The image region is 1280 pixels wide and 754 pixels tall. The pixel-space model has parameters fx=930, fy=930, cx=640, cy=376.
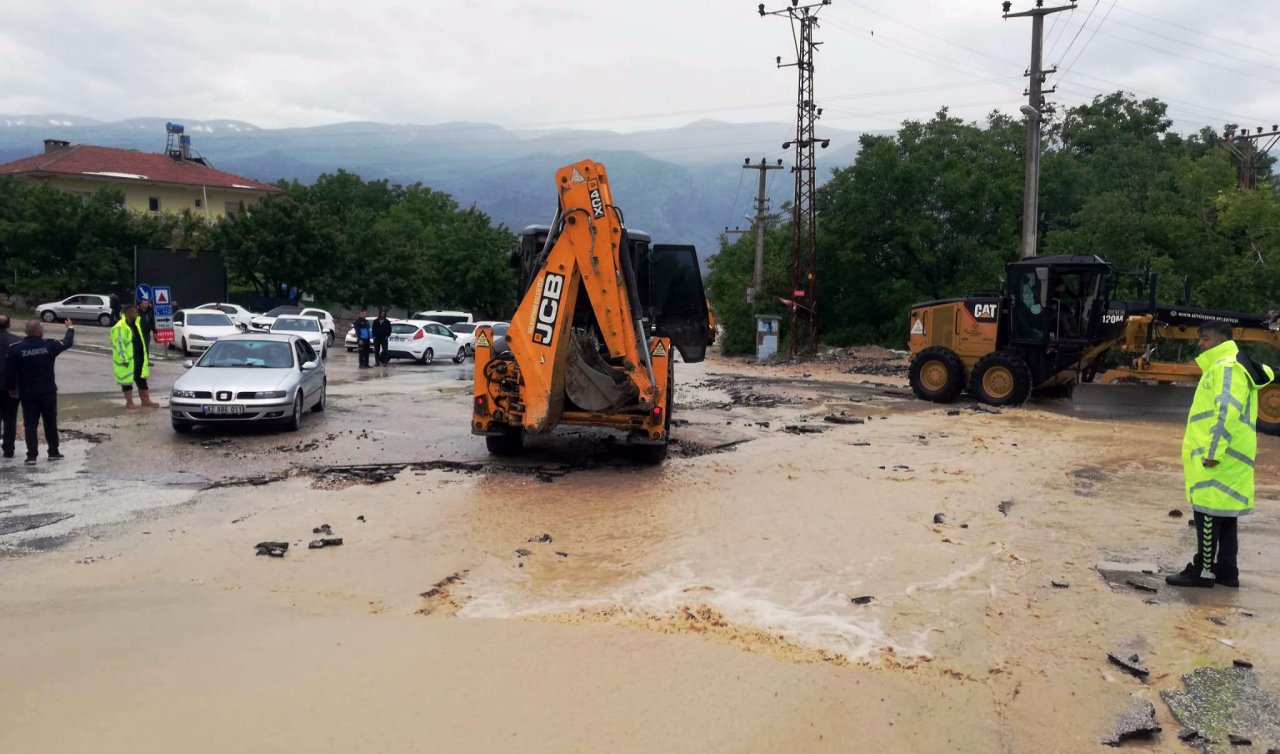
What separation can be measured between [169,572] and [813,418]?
11226 mm

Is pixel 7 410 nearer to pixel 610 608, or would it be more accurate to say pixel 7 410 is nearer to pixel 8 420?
pixel 8 420

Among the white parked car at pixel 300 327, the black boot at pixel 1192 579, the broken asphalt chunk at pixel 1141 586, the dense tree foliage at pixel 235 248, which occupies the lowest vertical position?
the broken asphalt chunk at pixel 1141 586

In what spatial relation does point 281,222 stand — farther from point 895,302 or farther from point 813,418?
point 813,418

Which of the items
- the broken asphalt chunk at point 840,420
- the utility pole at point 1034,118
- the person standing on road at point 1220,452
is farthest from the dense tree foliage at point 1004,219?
the person standing on road at point 1220,452

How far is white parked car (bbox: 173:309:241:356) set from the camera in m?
28.0

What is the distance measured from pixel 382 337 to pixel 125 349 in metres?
12.5

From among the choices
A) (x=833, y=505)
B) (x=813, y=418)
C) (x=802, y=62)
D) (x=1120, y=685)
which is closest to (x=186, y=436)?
(x=833, y=505)

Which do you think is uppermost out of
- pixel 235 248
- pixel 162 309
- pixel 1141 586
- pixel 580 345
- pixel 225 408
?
pixel 235 248

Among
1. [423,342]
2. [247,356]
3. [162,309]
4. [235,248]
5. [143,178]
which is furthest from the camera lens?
[143,178]

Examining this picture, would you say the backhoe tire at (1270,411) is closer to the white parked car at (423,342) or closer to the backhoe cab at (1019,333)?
the backhoe cab at (1019,333)

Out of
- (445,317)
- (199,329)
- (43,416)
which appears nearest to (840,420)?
(43,416)

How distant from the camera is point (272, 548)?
6.80 m

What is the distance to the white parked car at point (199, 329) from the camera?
1104 inches

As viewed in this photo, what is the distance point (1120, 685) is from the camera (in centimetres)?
475
